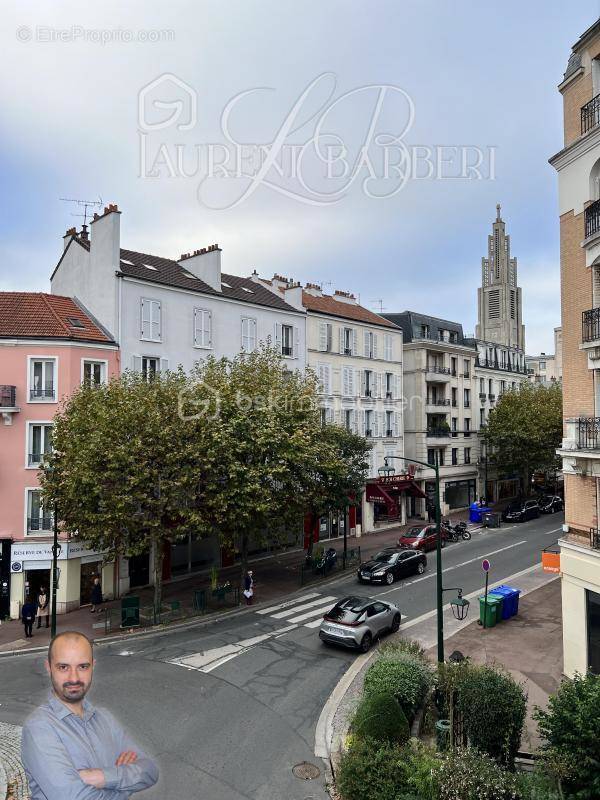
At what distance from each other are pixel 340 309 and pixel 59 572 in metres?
24.9

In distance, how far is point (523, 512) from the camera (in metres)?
42.4

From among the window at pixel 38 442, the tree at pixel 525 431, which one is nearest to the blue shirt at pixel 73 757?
the window at pixel 38 442

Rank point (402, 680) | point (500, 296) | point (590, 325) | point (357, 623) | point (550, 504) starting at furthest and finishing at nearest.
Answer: point (500, 296), point (550, 504), point (357, 623), point (590, 325), point (402, 680)

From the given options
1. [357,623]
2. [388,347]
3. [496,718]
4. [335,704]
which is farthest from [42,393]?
[388,347]

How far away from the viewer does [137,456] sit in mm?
20484

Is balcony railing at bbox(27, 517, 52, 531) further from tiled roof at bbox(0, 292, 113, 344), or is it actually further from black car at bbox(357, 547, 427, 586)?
black car at bbox(357, 547, 427, 586)

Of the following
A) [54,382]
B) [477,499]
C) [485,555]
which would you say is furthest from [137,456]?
→ [477,499]

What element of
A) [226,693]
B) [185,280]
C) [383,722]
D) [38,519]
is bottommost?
[226,693]

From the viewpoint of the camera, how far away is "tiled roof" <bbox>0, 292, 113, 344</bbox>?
81.4ft

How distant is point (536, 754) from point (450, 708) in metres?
1.68

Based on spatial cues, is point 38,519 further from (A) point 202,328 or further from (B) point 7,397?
(A) point 202,328

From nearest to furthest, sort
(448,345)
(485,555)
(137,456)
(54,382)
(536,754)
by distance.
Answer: (536,754) < (137,456) < (54,382) < (485,555) < (448,345)

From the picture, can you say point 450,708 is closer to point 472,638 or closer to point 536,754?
point 536,754

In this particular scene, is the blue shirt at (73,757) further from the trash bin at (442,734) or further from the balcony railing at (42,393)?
the balcony railing at (42,393)
